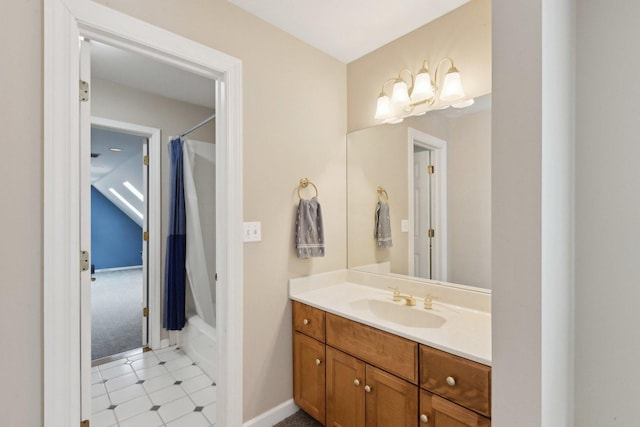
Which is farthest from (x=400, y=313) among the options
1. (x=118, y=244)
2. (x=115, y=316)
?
(x=118, y=244)

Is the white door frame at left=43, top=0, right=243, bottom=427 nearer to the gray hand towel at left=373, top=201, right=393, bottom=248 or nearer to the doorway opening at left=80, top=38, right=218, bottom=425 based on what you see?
the doorway opening at left=80, top=38, right=218, bottom=425

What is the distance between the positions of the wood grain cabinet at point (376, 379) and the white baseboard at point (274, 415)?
9cm

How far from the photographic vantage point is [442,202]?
179 centimetres

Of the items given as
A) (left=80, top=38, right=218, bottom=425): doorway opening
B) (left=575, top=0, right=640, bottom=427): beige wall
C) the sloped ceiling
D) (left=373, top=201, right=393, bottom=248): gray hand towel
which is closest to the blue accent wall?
the sloped ceiling

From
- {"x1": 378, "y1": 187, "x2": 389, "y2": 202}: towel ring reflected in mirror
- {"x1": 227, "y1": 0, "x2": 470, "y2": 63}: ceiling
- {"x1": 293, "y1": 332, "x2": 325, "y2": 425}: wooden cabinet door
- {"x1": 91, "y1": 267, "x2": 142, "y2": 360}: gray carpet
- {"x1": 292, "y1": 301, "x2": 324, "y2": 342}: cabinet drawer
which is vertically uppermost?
{"x1": 227, "y1": 0, "x2": 470, "y2": 63}: ceiling

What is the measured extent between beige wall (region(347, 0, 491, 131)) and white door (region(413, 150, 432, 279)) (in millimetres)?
472

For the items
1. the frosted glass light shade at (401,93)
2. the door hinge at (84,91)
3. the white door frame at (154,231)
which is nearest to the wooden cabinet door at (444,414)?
the frosted glass light shade at (401,93)

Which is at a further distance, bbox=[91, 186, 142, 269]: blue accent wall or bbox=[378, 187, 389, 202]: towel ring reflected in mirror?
bbox=[91, 186, 142, 269]: blue accent wall

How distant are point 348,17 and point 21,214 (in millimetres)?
1902

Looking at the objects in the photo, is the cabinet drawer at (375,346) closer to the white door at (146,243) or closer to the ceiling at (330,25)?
the ceiling at (330,25)

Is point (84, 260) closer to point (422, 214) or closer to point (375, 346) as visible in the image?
point (375, 346)

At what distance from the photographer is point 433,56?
5.90 feet

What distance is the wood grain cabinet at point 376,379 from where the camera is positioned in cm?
112

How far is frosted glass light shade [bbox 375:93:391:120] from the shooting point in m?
1.98
